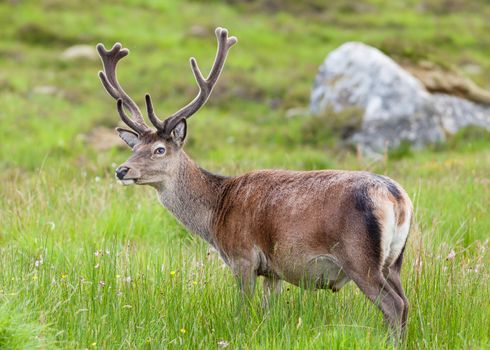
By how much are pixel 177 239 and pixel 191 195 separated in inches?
55.7

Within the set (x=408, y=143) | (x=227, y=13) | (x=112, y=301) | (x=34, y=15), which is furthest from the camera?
(x=227, y=13)

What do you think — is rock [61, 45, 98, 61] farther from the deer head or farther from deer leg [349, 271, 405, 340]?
deer leg [349, 271, 405, 340]

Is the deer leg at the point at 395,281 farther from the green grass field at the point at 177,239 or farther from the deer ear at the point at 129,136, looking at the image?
the deer ear at the point at 129,136

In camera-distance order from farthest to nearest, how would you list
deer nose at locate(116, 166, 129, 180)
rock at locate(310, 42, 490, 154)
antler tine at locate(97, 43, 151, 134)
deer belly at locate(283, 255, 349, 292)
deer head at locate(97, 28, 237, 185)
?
rock at locate(310, 42, 490, 154) < antler tine at locate(97, 43, 151, 134) < deer head at locate(97, 28, 237, 185) < deer nose at locate(116, 166, 129, 180) < deer belly at locate(283, 255, 349, 292)

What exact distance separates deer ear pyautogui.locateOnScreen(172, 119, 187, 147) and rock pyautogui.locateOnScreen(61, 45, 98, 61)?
61.3 feet

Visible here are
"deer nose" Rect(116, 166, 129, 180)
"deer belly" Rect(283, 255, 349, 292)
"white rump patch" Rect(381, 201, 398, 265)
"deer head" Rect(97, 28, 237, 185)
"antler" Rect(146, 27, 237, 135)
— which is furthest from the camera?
"antler" Rect(146, 27, 237, 135)

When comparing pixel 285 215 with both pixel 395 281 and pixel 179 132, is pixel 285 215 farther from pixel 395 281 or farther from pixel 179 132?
pixel 179 132

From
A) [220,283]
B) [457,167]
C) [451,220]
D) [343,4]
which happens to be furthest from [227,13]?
[220,283]

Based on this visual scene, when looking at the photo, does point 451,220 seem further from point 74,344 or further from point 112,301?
point 74,344

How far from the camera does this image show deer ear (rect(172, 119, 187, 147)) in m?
6.84

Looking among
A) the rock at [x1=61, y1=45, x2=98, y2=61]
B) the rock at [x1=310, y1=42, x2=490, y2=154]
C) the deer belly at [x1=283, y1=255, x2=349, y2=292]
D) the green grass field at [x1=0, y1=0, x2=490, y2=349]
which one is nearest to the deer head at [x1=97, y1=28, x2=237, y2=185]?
the green grass field at [x1=0, y1=0, x2=490, y2=349]

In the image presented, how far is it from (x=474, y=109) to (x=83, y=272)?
44.0ft

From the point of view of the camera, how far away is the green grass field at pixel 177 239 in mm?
5418

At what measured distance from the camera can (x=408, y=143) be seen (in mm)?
16422
